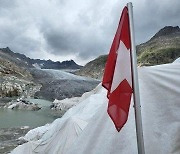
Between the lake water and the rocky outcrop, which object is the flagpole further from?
the rocky outcrop

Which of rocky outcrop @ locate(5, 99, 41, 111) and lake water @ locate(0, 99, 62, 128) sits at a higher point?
rocky outcrop @ locate(5, 99, 41, 111)

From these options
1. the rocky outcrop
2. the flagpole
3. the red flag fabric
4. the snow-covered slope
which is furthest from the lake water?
the flagpole

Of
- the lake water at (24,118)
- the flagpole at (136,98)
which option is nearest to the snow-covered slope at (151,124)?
the flagpole at (136,98)

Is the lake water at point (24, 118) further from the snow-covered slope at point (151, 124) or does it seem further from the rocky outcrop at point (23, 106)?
the snow-covered slope at point (151, 124)

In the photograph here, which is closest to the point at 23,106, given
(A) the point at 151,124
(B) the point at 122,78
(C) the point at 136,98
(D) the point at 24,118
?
(D) the point at 24,118

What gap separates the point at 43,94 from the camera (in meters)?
75.6

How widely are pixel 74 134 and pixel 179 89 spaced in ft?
20.4

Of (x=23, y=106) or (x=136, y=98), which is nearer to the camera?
(x=136, y=98)

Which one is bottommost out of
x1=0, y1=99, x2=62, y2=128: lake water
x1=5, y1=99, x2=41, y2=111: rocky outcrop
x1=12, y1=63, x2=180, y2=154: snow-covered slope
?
x1=0, y1=99, x2=62, y2=128: lake water

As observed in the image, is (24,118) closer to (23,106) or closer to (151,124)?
(23,106)

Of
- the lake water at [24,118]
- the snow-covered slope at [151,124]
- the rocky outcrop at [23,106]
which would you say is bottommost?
the lake water at [24,118]

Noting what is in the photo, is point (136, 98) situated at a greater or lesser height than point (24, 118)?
greater

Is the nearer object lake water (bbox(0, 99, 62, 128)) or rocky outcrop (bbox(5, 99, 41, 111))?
lake water (bbox(0, 99, 62, 128))

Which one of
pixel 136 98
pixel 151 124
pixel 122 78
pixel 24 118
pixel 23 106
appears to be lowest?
pixel 24 118
